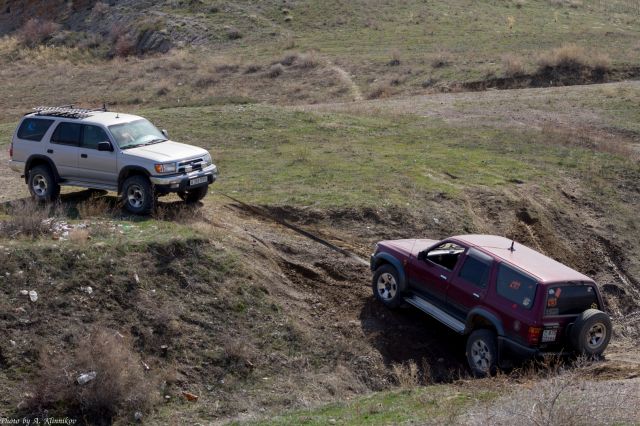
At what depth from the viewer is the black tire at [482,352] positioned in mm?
12953

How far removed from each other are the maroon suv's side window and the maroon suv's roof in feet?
0.38

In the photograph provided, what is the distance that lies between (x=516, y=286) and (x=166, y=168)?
6972 mm

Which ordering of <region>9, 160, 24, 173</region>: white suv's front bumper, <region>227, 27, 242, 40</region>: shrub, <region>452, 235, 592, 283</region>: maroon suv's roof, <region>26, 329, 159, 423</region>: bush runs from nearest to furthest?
<region>26, 329, 159, 423</region>: bush < <region>452, 235, 592, 283</region>: maroon suv's roof < <region>9, 160, 24, 173</region>: white suv's front bumper < <region>227, 27, 242, 40</region>: shrub

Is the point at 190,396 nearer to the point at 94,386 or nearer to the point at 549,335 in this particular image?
the point at 94,386

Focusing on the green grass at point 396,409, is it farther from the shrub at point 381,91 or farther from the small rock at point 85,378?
the shrub at point 381,91

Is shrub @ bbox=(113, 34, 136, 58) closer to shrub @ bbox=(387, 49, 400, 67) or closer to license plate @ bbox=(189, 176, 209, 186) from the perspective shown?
shrub @ bbox=(387, 49, 400, 67)

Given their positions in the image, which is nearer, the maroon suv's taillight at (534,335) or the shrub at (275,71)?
the maroon suv's taillight at (534,335)

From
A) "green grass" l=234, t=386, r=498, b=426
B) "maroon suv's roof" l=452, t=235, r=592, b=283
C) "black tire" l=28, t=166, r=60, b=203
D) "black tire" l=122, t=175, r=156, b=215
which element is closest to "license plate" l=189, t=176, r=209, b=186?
"black tire" l=122, t=175, r=156, b=215

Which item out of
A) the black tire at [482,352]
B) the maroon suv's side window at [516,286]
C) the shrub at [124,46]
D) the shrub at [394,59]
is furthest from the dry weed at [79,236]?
the shrub at [124,46]

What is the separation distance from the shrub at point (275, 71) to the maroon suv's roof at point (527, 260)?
28049 millimetres

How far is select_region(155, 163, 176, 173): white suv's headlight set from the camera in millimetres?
16391

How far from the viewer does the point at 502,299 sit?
1300 centimetres

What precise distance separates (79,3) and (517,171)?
1817 inches

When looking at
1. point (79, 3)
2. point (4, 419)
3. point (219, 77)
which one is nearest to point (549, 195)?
point (4, 419)
